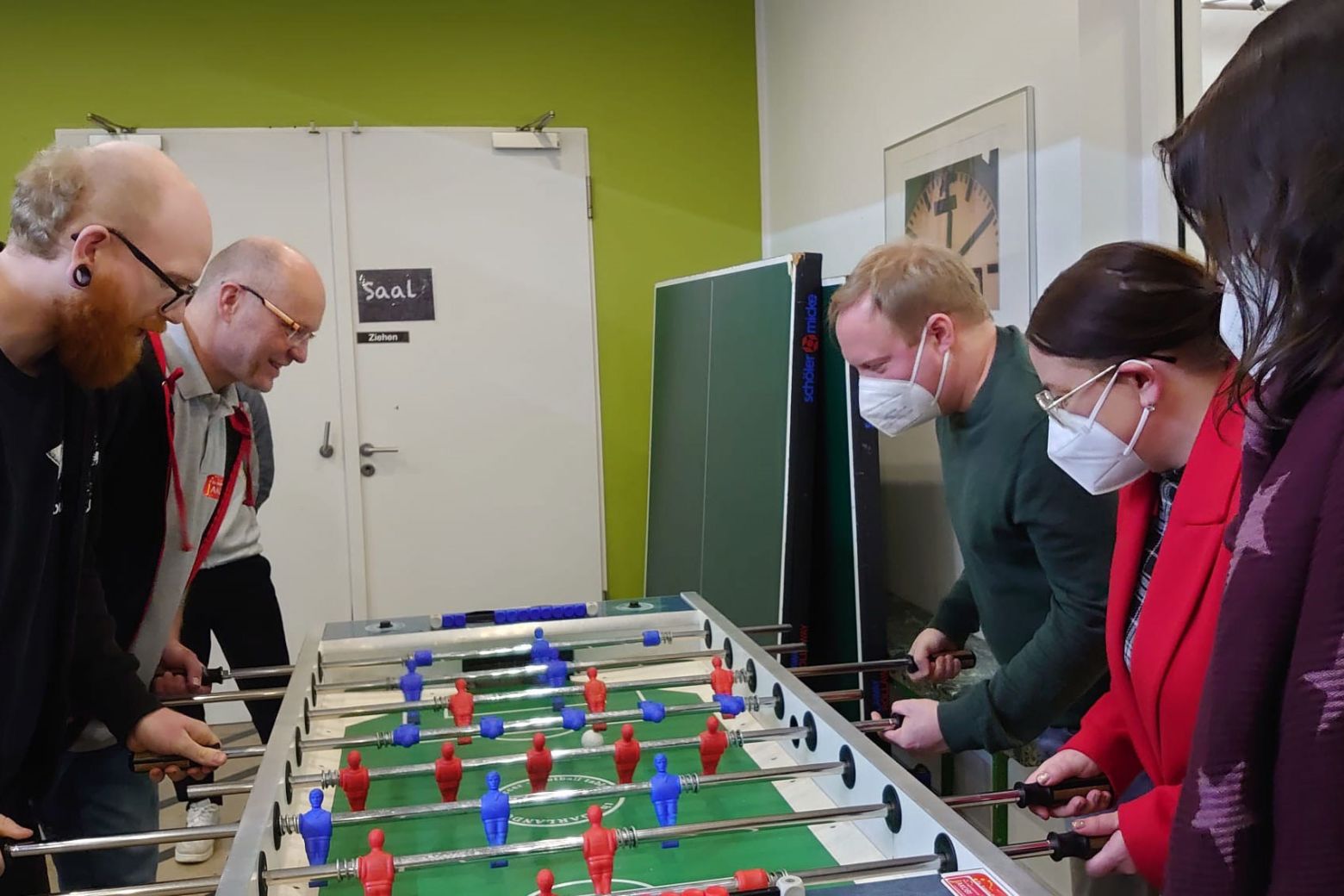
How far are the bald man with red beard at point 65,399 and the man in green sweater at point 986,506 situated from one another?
1.17m

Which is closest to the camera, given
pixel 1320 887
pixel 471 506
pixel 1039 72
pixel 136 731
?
pixel 1320 887

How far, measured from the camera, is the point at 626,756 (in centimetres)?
147

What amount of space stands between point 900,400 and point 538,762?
97cm

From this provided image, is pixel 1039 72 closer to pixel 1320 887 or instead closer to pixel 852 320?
pixel 852 320

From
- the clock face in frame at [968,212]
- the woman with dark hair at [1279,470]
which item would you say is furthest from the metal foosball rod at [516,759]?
the clock face in frame at [968,212]

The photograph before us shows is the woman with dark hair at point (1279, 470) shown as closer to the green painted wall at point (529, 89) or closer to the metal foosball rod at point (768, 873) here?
the metal foosball rod at point (768, 873)

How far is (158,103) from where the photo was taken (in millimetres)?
4004

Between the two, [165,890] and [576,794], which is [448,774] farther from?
[165,890]

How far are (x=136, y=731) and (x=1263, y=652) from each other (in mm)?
1594

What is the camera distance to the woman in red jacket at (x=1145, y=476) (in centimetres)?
115

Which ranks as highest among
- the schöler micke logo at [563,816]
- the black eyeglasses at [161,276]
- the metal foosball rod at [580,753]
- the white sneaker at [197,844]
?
the black eyeglasses at [161,276]

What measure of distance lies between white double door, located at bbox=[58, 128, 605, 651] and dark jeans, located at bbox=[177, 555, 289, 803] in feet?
3.90

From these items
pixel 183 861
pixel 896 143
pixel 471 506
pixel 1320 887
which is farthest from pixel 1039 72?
pixel 183 861

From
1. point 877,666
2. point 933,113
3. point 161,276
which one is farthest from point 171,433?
point 933,113
